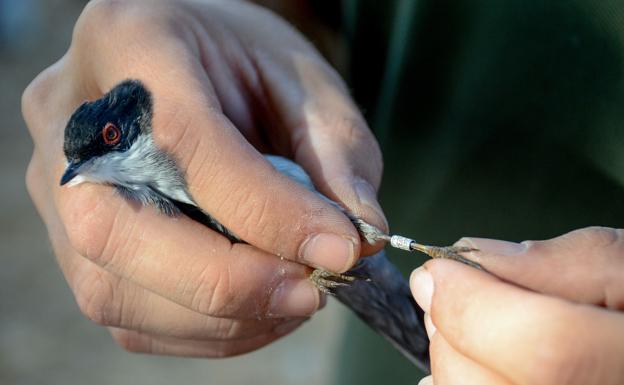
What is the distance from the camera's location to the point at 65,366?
3469 mm

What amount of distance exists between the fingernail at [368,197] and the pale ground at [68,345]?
6.29 feet

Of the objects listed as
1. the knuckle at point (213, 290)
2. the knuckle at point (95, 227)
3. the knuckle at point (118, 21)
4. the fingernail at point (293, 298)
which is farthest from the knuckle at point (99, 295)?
the knuckle at point (118, 21)

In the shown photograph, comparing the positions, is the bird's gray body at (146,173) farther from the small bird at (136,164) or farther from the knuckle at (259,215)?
the knuckle at (259,215)

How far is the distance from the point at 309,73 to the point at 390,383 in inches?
37.4

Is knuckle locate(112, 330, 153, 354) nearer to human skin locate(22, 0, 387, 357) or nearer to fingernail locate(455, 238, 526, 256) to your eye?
human skin locate(22, 0, 387, 357)

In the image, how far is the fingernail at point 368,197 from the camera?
1.33 m

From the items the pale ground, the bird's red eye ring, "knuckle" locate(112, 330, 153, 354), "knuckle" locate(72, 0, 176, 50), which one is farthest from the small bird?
the pale ground

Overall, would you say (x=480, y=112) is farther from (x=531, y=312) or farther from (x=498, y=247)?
(x=531, y=312)

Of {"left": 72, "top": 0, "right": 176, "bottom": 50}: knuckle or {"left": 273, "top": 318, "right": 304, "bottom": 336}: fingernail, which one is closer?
{"left": 72, "top": 0, "right": 176, "bottom": 50}: knuckle

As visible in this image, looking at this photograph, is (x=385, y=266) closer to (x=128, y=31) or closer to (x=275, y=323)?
(x=275, y=323)

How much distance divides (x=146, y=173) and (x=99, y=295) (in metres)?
0.28

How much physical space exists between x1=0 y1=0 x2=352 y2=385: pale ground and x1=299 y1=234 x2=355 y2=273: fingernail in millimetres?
2024

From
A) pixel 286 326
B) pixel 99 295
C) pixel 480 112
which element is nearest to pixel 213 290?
pixel 99 295

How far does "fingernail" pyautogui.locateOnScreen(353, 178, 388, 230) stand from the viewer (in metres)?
1.33
